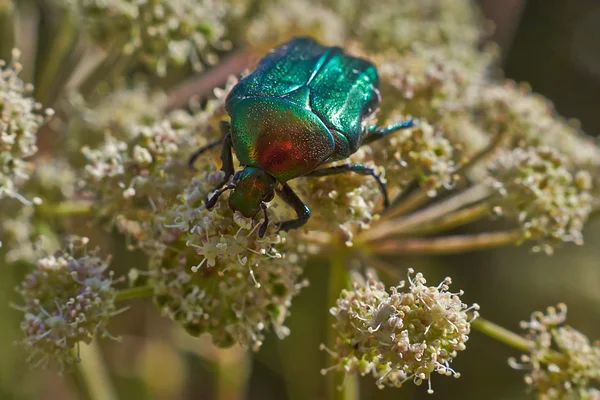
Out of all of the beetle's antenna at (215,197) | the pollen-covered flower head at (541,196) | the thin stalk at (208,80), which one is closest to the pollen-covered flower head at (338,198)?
the beetle's antenna at (215,197)

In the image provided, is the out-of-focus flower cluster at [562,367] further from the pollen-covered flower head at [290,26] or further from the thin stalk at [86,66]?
the thin stalk at [86,66]

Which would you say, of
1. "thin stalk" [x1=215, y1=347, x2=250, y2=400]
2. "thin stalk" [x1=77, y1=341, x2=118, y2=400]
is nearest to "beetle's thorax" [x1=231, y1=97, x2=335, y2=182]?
"thin stalk" [x1=77, y1=341, x2=118, y2=400]

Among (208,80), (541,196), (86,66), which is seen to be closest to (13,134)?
(86,66)

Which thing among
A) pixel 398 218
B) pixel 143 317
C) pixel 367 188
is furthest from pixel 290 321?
pixel 367 188

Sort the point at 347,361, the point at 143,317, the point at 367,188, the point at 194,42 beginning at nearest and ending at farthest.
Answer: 1. the point at 347,361
2. the point at 367,188
3. the point at 194,42
4. the point at 143,317

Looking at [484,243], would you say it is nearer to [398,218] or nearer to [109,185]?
[398,218]

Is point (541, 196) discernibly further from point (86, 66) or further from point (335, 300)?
point (86, 66)
